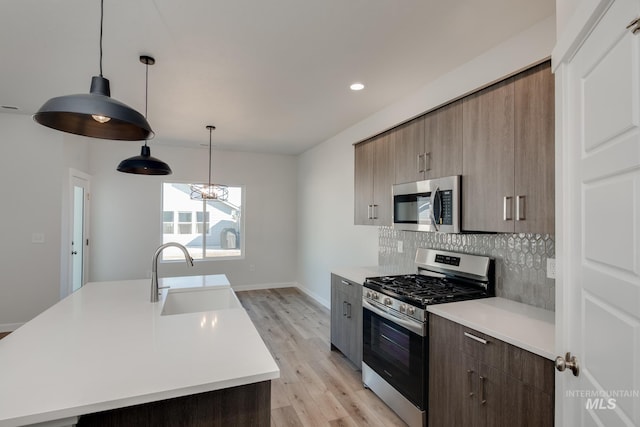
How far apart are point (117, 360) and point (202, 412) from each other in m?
0.40

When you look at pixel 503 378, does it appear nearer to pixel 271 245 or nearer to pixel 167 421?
pixel 167 421

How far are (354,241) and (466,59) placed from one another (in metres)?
2.51

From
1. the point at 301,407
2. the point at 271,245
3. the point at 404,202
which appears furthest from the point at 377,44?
the point at 271,245

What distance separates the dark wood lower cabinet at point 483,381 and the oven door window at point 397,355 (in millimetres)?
78

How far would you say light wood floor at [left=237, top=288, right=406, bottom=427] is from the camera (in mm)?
2340

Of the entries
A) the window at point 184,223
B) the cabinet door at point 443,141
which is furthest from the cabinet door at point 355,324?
the window at point 184,223

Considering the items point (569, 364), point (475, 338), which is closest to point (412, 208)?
point (475, 338)

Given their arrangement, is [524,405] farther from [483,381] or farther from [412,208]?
[412,208]

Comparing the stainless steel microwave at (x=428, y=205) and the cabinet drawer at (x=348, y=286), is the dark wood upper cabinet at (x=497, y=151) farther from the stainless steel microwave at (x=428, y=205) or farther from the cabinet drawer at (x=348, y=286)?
the cabinet drawer at (x=348, y=286)

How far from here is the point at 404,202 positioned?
2.76 metres

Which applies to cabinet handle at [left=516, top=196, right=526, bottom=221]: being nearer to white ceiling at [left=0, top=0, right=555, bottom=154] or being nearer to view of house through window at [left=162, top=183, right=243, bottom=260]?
white ceiling at [left=0, top=0, right=555, bottom=154]

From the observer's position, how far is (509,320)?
176 cm

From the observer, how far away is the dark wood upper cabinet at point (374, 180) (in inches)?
119

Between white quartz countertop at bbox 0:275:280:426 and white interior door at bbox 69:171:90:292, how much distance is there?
3327 millimetres
